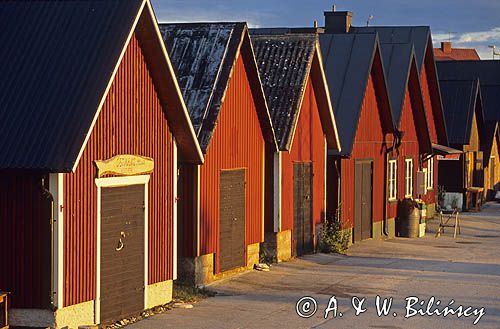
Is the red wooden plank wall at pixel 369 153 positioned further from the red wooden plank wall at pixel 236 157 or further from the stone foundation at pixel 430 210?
the stone foundation at pixel 430 210

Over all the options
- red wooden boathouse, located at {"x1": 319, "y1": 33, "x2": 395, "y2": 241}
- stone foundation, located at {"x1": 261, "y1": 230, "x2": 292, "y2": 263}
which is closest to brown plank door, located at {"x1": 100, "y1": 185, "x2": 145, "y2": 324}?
stone foundation, located at {"x1": 261, "y1": 230, "x2": 292, "y2": 263}

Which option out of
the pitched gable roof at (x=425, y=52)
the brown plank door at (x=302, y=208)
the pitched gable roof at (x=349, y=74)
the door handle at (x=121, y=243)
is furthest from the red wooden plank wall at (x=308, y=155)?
the pitched gable roof at (x=425, y=52)

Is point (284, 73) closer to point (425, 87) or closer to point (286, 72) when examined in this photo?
point (286, 72)

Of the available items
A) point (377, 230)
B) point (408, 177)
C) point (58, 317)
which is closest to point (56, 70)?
point (58, 317)

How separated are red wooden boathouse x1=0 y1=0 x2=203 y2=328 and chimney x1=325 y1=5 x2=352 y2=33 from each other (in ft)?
85.7

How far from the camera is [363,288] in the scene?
21.2 m

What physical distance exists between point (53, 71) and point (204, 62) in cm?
679

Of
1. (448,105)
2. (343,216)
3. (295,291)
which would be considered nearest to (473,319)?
(295,291)

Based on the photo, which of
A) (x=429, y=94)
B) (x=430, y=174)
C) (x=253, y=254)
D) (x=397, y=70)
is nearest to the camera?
(x=253, y=254)

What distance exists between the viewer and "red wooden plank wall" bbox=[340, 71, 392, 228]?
101 ft

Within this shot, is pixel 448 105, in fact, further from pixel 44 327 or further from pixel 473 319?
pixel 44 327

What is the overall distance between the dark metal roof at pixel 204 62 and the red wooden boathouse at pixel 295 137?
3.67 m

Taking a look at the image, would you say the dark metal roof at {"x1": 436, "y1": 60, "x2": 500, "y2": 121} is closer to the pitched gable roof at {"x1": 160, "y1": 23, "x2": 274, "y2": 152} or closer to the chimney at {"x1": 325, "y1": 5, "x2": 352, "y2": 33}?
the chimney at {"x1": 325, "y1": 5, "x2": 352, "y2": 33}

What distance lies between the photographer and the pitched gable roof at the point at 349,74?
101 ft
